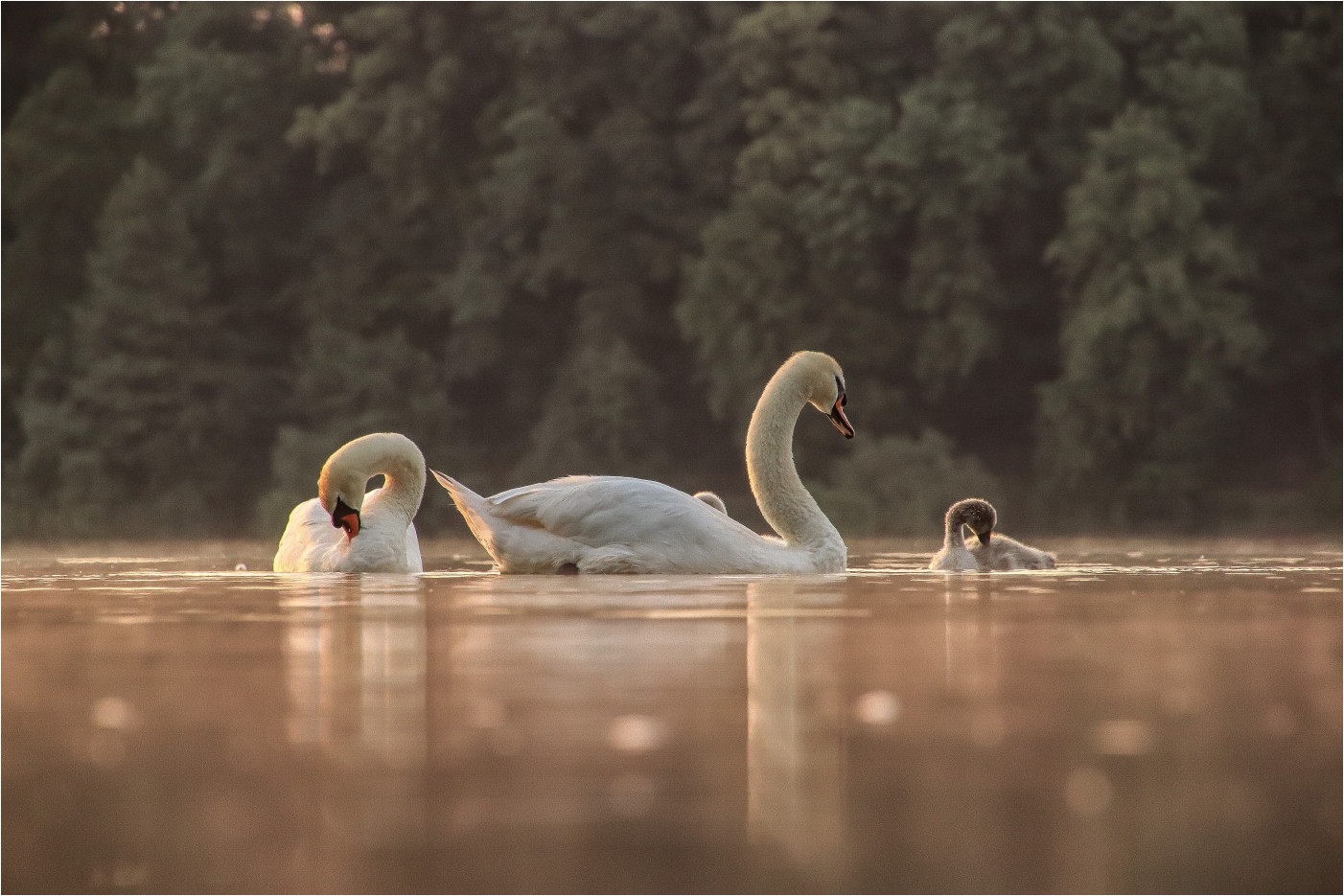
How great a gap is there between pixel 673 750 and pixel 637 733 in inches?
9.8

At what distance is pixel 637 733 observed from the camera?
4.57m

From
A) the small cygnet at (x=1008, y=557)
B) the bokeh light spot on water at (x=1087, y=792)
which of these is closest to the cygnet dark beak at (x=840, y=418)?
the small cygnet at (x=1008, y=557)

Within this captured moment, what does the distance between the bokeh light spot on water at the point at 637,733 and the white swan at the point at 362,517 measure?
5.82 m

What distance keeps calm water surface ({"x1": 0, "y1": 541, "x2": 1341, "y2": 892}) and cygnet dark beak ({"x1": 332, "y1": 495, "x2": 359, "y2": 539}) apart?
8.74 ft

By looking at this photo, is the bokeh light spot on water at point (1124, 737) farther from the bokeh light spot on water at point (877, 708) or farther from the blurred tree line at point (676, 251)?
the blurred tree line at point (676, 251)

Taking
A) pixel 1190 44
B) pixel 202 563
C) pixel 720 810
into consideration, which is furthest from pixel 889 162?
pixel 720 810

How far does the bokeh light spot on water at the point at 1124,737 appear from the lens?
4367 mm

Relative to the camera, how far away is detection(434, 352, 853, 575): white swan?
10141mm

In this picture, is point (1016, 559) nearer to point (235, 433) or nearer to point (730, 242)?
point (730, 242)

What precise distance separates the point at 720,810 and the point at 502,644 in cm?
283

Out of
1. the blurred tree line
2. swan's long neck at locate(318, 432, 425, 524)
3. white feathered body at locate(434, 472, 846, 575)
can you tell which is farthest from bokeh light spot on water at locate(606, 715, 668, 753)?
the blurred tree line

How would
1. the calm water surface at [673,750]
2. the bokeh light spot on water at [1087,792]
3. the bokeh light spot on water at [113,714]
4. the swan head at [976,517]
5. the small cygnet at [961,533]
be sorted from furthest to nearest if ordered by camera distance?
the swan head at [976,517], the small cygnet at [961,533], the bokeh light spot on water at [113,714], the bokeh light spot on water at [1087,792], the calm water surface at [673,750]

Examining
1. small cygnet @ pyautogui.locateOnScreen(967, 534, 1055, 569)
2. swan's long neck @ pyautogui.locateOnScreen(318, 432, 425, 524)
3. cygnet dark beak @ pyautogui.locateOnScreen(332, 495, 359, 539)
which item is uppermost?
swan's long neck @ pyautogui.locateOnScreen(318, 432, 425, 524)

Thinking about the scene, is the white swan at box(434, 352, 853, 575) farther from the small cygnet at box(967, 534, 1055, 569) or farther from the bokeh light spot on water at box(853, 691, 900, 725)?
the bokeh light spot on water at box(853, 691, 900, 725)
